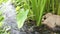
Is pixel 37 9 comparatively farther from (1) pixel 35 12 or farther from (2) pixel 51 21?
(2) pixel 51 21

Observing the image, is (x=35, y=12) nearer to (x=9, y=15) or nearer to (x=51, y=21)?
(x=51, y=21)

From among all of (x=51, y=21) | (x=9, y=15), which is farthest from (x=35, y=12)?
(x=9, y=15)

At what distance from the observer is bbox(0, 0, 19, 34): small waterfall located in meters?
1.39

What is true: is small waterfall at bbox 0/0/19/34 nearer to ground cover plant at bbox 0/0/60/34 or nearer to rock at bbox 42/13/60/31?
ground cover plant at bbox 0/0/60/34

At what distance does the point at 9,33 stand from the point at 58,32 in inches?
17.4

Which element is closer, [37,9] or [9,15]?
A: [37,9]

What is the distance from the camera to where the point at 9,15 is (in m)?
1.56

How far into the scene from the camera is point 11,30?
1.37 m

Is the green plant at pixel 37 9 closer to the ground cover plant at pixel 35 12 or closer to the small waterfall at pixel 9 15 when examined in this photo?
the ground cover plant at pixel 35 12

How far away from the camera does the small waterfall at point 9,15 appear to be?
1.39 m

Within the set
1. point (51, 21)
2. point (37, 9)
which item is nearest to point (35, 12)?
point (37, 9)

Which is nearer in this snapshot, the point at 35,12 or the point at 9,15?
the point at 35,12

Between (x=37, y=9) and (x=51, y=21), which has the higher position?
(x=37, y=9)

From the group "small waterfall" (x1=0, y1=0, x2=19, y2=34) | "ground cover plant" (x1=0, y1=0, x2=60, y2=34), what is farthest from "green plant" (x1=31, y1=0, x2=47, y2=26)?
"small waterfall" (x1=0, y1=0, x2=19, y2=34)
